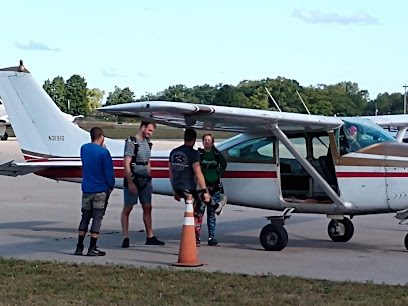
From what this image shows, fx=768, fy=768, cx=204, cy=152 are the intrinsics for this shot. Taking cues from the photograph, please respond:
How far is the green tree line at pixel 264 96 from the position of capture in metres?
30.8

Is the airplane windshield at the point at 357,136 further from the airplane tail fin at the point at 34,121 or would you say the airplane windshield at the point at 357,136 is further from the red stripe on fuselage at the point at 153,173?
the airplane tail fin at the point at 34,121

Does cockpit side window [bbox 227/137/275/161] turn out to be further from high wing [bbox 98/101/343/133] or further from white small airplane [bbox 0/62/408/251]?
high wing [bbox 98/101/343/133]

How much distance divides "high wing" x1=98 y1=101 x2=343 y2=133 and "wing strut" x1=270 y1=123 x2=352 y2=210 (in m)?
0.13

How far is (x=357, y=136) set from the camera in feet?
33.6

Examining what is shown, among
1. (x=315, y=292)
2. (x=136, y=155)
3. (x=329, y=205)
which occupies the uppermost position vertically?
(x=136, y=155)

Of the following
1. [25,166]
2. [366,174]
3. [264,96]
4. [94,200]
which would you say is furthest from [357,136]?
[264,96]

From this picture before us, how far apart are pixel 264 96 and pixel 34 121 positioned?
125 ft

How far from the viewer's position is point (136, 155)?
1042 centimetres

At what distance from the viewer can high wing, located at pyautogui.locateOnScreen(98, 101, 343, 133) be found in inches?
337

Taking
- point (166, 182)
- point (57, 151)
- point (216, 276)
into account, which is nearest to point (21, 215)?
point (57, 151)

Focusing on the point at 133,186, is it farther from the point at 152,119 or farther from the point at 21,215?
the point at 21,215

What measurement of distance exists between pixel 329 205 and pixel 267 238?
0.93 m

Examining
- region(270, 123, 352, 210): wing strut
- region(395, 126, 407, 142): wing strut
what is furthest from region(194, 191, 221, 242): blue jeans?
region(395, 126, 407, 142): wing strut

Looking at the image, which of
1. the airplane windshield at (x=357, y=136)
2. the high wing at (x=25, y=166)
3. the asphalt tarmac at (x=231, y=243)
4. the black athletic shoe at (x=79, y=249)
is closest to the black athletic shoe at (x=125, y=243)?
the asphalt tarmac at (x=231, y=243)
